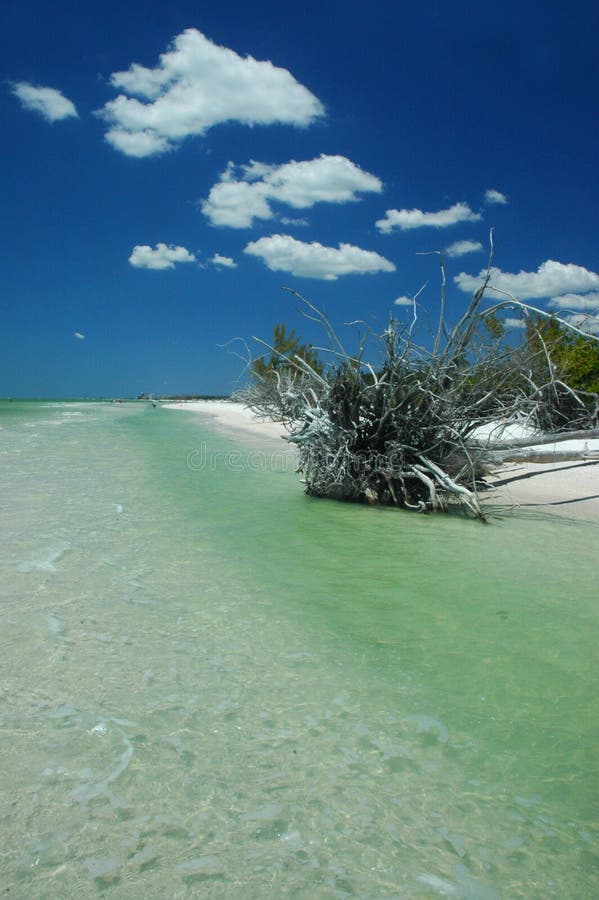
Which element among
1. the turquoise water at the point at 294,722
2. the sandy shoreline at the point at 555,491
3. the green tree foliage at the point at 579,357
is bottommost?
the turquoise water at the point at 294,722

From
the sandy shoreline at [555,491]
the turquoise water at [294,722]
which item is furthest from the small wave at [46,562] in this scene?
the sandy shoreline at [555,491]

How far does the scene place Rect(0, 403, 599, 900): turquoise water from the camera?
180 centimetres

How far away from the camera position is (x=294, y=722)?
8.43 feet

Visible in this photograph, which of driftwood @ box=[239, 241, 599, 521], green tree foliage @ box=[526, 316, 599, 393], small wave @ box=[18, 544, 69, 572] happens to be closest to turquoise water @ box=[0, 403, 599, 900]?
small wave @ box=[18, 544, 69, 572]

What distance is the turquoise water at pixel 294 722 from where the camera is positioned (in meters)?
1.80

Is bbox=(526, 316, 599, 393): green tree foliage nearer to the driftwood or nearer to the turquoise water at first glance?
the driftwood

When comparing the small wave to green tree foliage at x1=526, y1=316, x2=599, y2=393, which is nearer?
the small wave

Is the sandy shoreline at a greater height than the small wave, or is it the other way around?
the sandy shoreline

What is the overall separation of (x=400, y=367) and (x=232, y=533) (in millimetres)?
3365

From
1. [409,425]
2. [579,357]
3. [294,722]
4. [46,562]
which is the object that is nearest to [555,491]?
[409,425]

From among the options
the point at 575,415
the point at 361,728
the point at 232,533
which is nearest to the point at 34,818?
the point at 361,728

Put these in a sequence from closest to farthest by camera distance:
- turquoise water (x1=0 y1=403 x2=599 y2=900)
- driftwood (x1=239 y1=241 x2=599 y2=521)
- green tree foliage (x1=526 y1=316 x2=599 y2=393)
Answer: turquoise water (x1=0 y1=403 x2=599 y2=900) → driftwood (x1=239 y1=241 x2=599 y2=521) → green tree foliage (x1=526 y1=316 x2=599 y2=393)

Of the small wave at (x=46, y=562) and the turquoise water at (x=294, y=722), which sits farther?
the small wave at (x=46, y=562)

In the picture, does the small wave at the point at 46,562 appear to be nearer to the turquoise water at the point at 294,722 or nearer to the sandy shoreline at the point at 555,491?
the turquoise water at the point at 294,722
